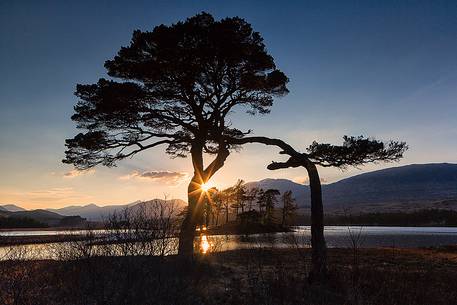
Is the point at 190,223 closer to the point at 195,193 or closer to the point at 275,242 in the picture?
the point at 195,193

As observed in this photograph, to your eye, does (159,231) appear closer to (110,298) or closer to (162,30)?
(110,298)

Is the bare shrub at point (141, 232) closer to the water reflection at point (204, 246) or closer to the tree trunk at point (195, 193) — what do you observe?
the water reflection at point (204, 246)

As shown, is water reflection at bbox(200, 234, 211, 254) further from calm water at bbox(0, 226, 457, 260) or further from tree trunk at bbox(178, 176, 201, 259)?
tree trunk at bbox(178, 176, 201, 259)

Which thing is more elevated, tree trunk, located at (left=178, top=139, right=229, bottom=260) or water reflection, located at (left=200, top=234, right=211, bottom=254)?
tree trunk, located at (left=178, top=139, right=229, bottom=260)

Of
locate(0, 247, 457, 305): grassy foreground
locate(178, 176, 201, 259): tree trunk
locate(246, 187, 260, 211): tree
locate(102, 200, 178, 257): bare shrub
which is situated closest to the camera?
locate(0, 247, 457, 305): grassy foreground

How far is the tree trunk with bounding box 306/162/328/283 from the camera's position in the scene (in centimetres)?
1289

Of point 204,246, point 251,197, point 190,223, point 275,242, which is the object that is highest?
point 251,197

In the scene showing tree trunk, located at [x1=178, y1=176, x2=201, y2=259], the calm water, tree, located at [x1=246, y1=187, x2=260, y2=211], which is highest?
tree, located at [x1=246, y1=187, x2=260, y2=211]

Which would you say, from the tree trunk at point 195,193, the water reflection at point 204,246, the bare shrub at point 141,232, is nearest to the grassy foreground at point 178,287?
the bare shrub at point 141,232

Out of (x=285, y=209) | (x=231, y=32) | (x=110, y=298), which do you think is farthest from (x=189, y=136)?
(x=285, y=209)

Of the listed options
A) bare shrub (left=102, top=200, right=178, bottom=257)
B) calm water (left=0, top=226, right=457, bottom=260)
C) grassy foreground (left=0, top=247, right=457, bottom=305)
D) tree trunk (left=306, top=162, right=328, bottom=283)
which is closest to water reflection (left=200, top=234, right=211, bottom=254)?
calm water (left=0, top=226, right=457, bottom=260)

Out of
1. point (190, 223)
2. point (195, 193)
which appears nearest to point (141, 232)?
point (190, 223)

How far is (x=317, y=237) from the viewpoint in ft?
45.0

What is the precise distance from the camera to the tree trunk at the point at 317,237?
508 inches
